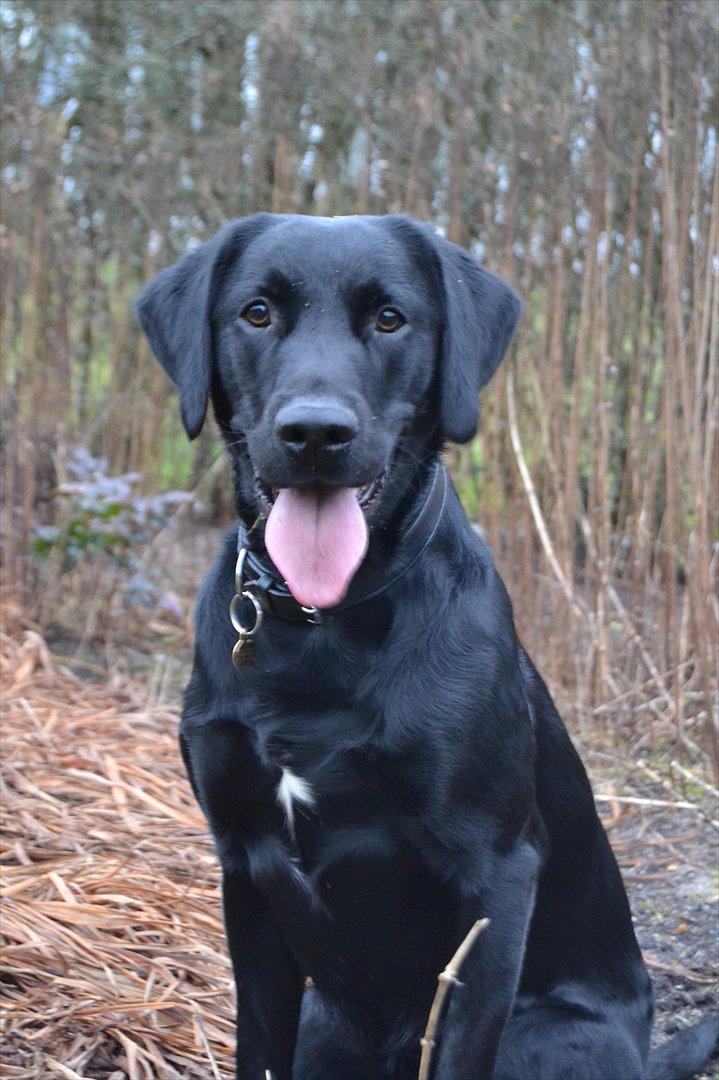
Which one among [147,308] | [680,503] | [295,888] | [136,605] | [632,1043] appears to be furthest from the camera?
[136,605]

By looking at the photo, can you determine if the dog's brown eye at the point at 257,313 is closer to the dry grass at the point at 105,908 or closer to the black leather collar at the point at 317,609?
the black leather collar at the point at 317,609

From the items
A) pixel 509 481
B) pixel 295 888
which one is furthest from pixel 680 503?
pixel 295 888

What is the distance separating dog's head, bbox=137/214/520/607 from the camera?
2.10 metres

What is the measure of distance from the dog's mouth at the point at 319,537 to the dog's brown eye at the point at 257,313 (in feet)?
1.10

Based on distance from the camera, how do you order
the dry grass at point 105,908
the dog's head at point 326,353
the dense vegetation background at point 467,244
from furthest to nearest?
the dense vegetation background at point 467,244
the dry grass at point 105,908
the dog's head at point 326,353

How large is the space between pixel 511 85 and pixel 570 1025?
10.9 ft

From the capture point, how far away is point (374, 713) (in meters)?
2.08

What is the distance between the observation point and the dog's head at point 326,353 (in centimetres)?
210

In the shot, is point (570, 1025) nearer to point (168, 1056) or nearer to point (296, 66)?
point (168, 1056)

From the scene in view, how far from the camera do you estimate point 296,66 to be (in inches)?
197

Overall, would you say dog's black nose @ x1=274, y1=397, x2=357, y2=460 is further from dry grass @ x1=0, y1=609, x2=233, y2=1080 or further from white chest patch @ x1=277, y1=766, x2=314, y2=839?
dry grass @ x1=0, y1=609, x2=233, y2=1080

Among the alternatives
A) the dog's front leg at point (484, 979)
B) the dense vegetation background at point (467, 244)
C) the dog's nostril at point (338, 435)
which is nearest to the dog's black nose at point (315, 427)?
the dog's nostril at point (338, 435)

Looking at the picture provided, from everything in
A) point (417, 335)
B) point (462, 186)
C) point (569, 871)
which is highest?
point (462, 186)

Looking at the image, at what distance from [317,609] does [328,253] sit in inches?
25.3
